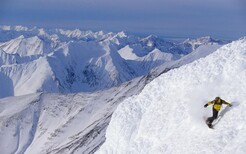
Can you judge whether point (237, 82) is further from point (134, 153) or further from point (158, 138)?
point (134, 153)

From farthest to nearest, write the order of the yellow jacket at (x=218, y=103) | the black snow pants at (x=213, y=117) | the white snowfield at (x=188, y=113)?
the black snow pants at (x=213, y=117), the yellow jacket at (x=218, y=103), the white snowfield at (x=188, y=113)

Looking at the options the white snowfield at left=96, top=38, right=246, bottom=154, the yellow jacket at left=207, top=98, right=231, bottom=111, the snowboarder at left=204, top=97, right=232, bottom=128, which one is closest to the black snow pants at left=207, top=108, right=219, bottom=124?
the snowboarder at left=204, top=97, right=232, bottom=128

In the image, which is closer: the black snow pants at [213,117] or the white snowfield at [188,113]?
the white snowfield at [188,113]

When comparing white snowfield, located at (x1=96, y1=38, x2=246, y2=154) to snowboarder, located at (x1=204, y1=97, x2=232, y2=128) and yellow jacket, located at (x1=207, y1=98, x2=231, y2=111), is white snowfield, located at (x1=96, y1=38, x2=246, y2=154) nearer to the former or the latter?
snowboarder, located at (x1=204, y1=97, x2=232, y2=128)

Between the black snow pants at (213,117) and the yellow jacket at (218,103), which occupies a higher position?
the yellow jacket at (218,103)

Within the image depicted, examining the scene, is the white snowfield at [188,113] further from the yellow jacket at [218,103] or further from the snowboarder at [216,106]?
the yellow jacket at [218,103]

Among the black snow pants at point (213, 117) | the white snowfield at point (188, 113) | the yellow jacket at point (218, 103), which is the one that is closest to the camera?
the white snowfield at point (188, 113)

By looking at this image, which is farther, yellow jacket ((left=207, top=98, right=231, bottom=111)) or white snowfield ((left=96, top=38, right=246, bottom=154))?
yellow jacket ((left=207, top=98, right=231, bottom=111))

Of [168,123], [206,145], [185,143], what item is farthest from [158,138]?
[206,145]

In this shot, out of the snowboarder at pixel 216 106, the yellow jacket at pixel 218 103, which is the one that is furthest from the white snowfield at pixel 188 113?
the yellow jacket at pixel 218 103
